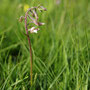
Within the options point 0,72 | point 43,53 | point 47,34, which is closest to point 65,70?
point 43,53

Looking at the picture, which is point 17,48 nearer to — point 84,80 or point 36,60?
point 36,60

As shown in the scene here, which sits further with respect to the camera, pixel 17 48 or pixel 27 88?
pixel 17 48

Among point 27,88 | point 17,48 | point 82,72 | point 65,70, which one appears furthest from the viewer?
point 17,48

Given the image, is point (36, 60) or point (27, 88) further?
point (36, 60)

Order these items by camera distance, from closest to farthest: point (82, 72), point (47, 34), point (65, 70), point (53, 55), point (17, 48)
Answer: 1. point (82, 72)
2. point (65, 70)
3. point (53, 55)
4. point (17, 48)
5. point (47, 34)

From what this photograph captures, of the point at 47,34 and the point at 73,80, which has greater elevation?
the point at 47,34

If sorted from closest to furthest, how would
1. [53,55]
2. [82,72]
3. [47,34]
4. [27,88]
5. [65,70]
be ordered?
[27,88]
[82,72]
[65,70]
[53,55]
[47,34]

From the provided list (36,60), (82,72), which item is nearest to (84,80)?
(82,72)

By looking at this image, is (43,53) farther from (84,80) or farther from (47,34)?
(84,80)

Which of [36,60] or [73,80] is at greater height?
[36,60]
